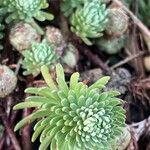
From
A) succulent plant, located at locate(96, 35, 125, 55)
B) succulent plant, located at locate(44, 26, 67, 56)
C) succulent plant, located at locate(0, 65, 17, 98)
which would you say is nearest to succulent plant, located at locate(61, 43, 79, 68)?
succulent plant, located at locate(44, 26, 67, 56)

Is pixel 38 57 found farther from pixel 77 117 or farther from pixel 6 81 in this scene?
Result: pixel 77 117

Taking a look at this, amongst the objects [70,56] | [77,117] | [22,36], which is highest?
[22,36]


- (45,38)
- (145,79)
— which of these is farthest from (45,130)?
(145,79)

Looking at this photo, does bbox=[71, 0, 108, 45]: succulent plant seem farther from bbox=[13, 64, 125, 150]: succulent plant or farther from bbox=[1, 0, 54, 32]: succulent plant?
bbox=[13, 64, 125, 150]: succulent plant

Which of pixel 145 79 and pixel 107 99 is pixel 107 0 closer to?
pixel 145 79

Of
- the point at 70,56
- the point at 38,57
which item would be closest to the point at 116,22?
the point at 70,56

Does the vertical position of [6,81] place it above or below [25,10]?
below
